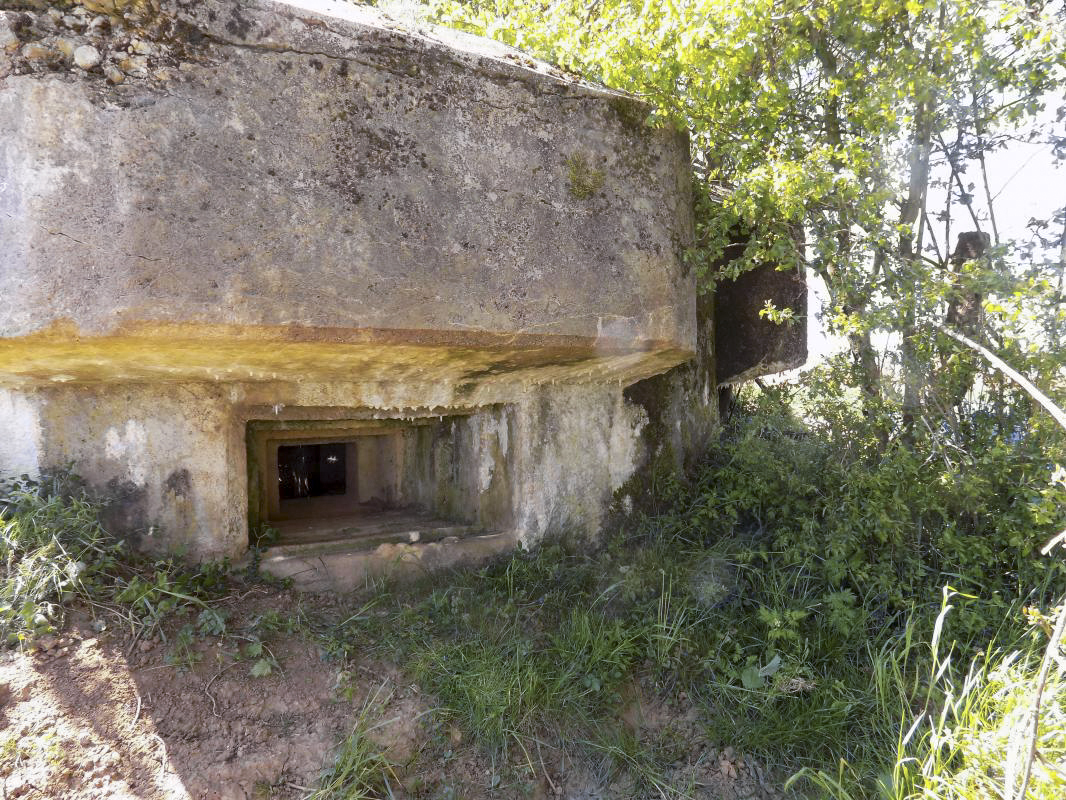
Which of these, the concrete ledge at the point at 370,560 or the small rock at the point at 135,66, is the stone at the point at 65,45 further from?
the concrete ledge at the point at 370,560

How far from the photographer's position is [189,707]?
2.17 meters

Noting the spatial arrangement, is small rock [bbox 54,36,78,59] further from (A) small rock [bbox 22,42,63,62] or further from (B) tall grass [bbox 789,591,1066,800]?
(B) tall grass [bbox 789,591,1066,800]

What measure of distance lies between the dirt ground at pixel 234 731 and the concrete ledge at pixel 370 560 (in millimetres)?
264

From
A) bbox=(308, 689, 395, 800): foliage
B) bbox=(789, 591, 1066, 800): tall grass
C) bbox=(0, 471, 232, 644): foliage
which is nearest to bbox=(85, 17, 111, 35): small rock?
bbox=(0, 471, 232, 644): foliage

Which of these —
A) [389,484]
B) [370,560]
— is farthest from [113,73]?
[389,484]

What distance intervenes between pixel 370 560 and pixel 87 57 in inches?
77.8

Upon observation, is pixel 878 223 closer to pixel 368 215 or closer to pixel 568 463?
pixel 568 463

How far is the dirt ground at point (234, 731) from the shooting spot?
6.44 feet

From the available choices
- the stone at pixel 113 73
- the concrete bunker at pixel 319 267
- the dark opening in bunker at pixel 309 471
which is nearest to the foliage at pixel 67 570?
the concrete bunker at pixel 319 267

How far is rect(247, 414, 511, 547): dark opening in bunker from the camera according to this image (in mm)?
3232

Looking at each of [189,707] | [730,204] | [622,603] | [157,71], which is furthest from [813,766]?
[157,71]

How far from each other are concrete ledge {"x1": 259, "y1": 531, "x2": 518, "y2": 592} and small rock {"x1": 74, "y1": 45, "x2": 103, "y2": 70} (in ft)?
5.81

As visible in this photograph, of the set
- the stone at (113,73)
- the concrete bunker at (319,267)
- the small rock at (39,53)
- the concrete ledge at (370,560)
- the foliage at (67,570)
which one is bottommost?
the concrete ledge at (370,560)

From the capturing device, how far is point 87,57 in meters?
1.97
